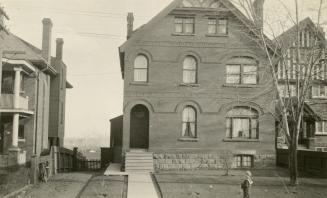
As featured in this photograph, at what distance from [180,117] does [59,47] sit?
13.7 m

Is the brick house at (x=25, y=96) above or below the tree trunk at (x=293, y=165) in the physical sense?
above

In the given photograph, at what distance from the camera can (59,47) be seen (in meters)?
35.3

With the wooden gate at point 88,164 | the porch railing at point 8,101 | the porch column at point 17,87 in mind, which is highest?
the porch column at point 17,87

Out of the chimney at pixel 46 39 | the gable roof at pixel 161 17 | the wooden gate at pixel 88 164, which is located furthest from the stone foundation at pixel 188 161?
the chimney at pixel 46 39

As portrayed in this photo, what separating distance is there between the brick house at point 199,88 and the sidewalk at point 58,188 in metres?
5.50

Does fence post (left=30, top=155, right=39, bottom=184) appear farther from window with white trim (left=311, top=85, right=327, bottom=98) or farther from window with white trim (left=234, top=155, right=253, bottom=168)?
window with white trim (left=311, top=85, right=327, bottom=98)

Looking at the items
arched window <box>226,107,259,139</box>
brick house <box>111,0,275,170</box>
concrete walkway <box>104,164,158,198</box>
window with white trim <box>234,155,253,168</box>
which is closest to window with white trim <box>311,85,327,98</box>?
brick house <box>111,0,275,170</box>

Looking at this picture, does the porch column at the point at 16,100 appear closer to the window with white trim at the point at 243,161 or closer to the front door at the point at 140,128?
the front door at the point at 140,128

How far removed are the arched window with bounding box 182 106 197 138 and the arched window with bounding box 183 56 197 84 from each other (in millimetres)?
1881

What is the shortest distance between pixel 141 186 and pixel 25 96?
12.3 m

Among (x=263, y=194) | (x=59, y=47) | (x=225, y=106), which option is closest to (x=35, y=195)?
(x=263, y=194)

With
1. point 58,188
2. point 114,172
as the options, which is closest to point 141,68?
point 114,172

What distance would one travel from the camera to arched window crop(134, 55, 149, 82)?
2767 centimetres

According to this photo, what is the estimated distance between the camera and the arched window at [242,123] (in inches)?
1115
